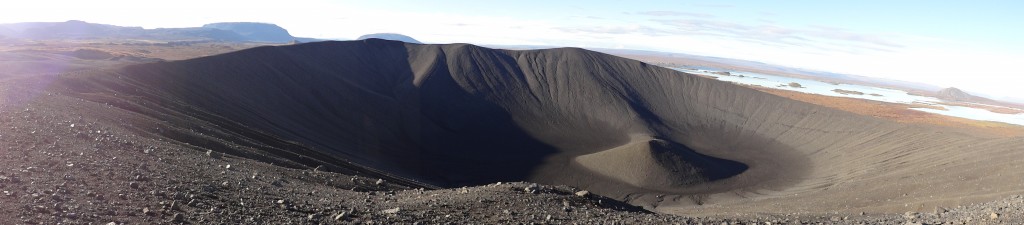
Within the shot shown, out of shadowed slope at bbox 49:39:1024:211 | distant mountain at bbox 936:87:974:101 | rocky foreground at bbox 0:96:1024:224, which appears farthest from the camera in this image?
distant mountain at bbox 936:87:974:101

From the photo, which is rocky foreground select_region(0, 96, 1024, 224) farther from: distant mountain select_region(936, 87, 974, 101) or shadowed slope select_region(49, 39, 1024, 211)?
distant mountain select_region(936, 87, 974, 101)

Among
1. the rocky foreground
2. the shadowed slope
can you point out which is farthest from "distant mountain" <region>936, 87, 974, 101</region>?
the rocky foreground

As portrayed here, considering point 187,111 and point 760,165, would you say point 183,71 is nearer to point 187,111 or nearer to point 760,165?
point 187,111

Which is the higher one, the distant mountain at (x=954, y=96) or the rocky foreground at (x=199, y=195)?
the rocky foreground at (x=199, y=195)

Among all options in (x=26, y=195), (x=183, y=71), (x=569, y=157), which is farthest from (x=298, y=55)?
(x=26, y=195)

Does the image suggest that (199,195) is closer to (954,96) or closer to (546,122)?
(546,122)

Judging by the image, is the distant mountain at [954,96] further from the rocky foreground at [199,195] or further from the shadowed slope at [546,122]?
the rocky foreground at [199,195]

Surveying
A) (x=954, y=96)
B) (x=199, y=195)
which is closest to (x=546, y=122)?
(x=199, y=195)

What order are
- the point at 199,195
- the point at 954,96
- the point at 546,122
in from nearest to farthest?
the point at 199,195 < the point at 546,122 < the point at 954,96

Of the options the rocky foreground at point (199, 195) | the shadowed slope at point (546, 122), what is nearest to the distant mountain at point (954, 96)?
the shadowed slope at point (546, 122)
